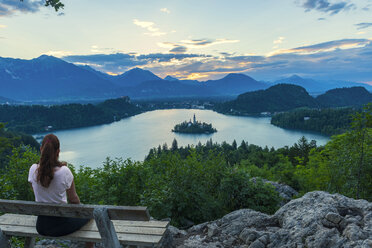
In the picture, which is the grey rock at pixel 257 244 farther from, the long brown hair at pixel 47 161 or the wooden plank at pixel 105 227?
the long brown hair at pixel 47 161

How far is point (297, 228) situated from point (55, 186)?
3540mm

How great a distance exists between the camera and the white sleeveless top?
2662mm

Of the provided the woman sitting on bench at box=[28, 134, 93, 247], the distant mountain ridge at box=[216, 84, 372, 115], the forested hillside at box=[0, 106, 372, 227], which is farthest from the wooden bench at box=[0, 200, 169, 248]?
the distant mountain ridge at box=[216, 84, 372, 115]

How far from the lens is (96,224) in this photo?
2326 mm

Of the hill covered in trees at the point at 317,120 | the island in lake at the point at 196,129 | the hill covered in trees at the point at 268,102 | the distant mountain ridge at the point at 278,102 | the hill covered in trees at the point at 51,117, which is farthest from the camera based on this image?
the distant mountain ridge at the point at 278,102

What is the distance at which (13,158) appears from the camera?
20.9 feet

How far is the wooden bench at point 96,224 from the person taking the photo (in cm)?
224

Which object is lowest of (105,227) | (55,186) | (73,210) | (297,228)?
(297,228)

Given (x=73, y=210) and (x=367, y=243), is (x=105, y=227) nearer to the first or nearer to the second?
(x=73, y=210)

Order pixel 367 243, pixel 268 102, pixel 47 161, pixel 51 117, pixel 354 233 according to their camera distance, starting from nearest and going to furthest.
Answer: pixel 47 161, pixel 367 243, pixel 354 233, pixel 51 117, pixel 268 102

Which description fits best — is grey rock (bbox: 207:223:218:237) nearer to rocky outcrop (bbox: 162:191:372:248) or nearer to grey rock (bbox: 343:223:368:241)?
rocky outcrop (bbox: 162:191:372:248)

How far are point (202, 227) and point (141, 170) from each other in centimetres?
278

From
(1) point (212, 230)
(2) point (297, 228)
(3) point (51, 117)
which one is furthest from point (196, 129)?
(2) point (297, 228)

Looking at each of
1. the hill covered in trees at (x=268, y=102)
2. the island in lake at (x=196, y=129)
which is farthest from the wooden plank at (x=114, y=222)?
the hill covered in trees at (x=268, y=102)
